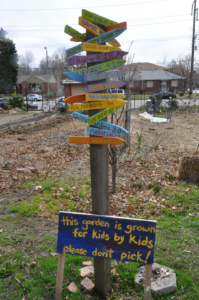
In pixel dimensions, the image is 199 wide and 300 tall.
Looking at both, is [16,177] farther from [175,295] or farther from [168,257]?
[175,295]

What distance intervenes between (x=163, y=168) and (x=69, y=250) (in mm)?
4953

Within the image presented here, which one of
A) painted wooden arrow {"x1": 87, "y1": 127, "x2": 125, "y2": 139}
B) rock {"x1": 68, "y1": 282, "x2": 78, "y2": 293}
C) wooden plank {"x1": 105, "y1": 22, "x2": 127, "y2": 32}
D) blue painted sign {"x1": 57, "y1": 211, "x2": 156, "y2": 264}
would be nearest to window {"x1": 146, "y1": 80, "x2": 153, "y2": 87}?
wooden plank {"x1": 105, "y1": 22, "x2": 127, "y2": 32}

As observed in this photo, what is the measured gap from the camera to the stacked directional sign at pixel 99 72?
2.14 meters

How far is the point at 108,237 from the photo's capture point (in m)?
2.27

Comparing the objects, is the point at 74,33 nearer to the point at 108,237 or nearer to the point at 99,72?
the point at 99,72

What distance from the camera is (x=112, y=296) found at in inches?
101

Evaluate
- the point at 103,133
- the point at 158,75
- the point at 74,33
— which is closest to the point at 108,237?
the point at 103,133

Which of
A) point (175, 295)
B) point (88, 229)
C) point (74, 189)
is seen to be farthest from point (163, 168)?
point (88, 229)

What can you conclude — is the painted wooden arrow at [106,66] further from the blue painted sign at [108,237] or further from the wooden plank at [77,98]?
the blue painted sign at [108,237]

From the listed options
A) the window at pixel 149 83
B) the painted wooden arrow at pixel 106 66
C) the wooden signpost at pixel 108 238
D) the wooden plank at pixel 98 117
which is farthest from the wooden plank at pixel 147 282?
the window at pixel 149 83

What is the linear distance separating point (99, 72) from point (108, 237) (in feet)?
4.84

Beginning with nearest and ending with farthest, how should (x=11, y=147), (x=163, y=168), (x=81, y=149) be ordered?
1. (x=163, y=168)
2. (x=81, y=149)
3. (x=11, y=147)

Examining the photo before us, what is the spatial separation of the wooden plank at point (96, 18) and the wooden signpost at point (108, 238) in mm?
1701

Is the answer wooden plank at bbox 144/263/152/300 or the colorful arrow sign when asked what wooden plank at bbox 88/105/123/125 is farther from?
wooden plank at bbox 144/263/152/300
